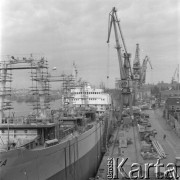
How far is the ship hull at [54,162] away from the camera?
947 cm

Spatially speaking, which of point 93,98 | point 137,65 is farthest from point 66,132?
point 137,65

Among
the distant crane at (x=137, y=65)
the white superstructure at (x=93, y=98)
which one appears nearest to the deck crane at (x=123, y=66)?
the white superstructure at (x=93, y=98)

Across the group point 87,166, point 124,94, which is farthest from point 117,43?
point 87,166

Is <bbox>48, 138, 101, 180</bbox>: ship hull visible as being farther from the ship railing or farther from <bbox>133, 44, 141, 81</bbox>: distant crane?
<bbox>133, 44, 141, 81</bbox>: distant crane

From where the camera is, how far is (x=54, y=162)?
12.2 m

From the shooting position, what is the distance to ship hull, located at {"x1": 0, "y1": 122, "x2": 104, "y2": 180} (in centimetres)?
947

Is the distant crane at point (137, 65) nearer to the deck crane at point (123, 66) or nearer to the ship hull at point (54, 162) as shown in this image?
the deck crane at point (123, 66)

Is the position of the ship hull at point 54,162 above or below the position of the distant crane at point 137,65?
below

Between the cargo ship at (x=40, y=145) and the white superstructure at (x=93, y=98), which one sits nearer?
the cargo ship at (x=40, y=145)

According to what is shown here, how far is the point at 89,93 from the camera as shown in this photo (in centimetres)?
3309

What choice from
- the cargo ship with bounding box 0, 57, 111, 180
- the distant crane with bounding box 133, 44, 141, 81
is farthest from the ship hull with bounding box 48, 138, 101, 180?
the distant crane with bounding box 133, 44, 141, 81

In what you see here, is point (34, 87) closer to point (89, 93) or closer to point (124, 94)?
point (89, 93)

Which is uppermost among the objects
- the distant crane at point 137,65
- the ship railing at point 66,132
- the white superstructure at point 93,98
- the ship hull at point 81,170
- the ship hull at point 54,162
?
the distant crane at point 137,65

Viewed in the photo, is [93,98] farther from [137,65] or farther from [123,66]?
[137,65]
